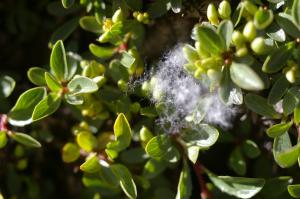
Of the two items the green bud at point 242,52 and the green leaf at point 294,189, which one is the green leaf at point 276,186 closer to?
the green leaf at point 294,189

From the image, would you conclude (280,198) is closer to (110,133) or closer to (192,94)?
(192,94)

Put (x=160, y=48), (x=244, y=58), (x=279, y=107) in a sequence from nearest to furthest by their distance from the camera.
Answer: (x=244, y=58), (x=279, y=107), (x=160, y=48)

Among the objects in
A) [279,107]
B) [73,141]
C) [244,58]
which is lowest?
[73,141]

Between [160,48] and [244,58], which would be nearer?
[244,58]

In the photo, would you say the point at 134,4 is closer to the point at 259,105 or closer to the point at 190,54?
the point at 190,54

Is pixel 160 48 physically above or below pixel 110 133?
above

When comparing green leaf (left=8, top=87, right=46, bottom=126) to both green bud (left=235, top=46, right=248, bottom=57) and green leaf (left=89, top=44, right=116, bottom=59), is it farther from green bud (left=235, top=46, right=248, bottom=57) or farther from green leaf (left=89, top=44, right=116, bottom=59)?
green bud (left=235, top=46, right=248, bottom=57)

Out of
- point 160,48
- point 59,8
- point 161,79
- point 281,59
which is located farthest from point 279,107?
point 59,8
